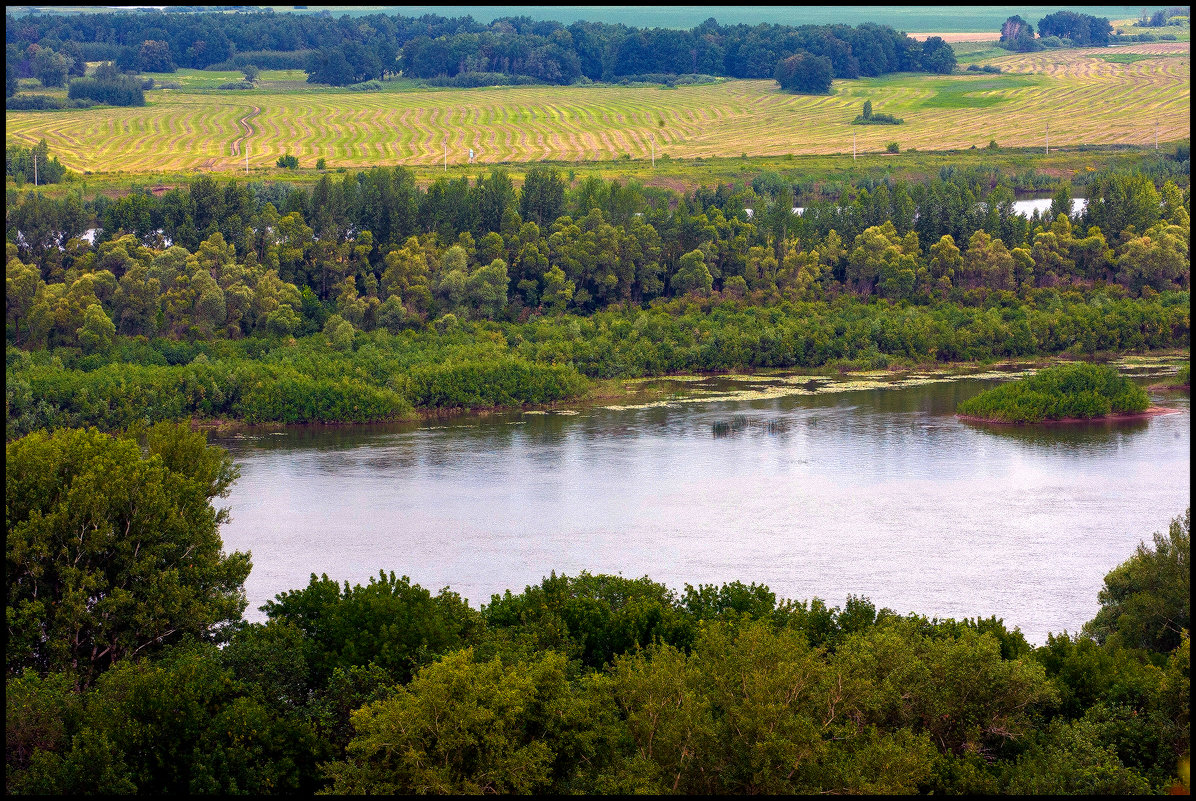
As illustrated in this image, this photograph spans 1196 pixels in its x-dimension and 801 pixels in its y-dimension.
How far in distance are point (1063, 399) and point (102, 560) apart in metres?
30.8

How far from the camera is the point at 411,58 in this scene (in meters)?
107

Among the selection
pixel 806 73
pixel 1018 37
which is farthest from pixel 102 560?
pixel 1018 37

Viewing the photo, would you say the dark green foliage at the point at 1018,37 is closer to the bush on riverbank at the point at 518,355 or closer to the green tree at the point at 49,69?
the bush on riverbank at the point at 518,355

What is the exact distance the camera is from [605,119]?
90.9 m

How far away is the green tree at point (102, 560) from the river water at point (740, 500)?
5108 mm

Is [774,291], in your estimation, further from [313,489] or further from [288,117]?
[288,117]

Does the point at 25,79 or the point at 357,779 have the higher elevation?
the point at 25,79

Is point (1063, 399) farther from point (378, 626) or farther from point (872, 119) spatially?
point (872, 119)

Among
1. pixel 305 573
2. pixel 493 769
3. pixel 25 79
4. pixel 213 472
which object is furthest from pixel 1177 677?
pixel 25 79

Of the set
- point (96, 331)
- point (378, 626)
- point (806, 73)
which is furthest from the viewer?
point (806, 73)

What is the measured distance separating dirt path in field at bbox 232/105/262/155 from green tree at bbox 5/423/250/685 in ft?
188

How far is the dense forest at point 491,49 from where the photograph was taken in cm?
10344

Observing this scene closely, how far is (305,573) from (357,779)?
1392cm

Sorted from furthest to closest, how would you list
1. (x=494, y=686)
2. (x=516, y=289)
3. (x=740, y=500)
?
(x=516, y=289) < (x=740, y=500) < (x=494, y=686)
